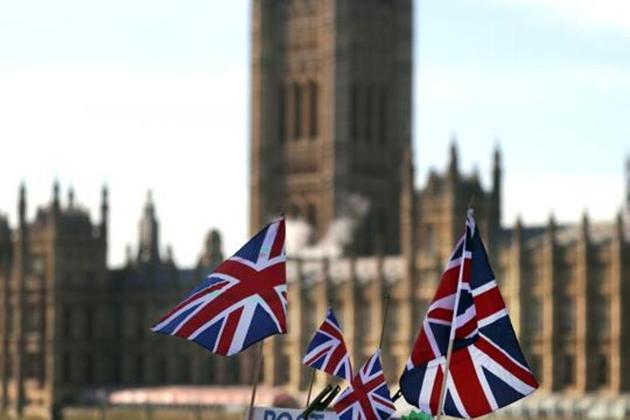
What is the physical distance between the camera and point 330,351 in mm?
34844

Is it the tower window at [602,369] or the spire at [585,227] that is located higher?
the spire at [585,227]

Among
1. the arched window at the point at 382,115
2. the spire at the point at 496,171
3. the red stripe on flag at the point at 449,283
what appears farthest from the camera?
the arched window at the point at 382,115

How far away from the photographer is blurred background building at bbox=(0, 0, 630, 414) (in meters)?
108

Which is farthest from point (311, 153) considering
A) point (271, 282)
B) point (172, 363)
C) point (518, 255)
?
point (271, 282)

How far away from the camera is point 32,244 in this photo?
13425 cm

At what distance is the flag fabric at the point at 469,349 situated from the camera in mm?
29562

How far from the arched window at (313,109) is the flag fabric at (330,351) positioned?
114 meters

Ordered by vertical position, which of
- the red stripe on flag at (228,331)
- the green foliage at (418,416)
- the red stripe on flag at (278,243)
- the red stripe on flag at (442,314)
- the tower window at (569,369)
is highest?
the red stripe on flag at (278,243)

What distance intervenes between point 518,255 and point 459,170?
1340 cm

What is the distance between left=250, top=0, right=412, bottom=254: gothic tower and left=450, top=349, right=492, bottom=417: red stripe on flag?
112913 millimetres

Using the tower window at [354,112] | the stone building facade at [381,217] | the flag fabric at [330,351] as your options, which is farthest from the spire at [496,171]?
the flag fabric at [330,351]

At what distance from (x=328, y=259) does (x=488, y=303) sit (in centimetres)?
9437

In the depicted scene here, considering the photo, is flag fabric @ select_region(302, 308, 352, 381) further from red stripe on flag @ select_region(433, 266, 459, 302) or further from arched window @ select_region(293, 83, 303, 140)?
arched window @ select_region(293, 83, 303, 140)

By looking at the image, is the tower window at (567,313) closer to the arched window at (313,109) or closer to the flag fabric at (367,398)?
the arched window at (313,109)
